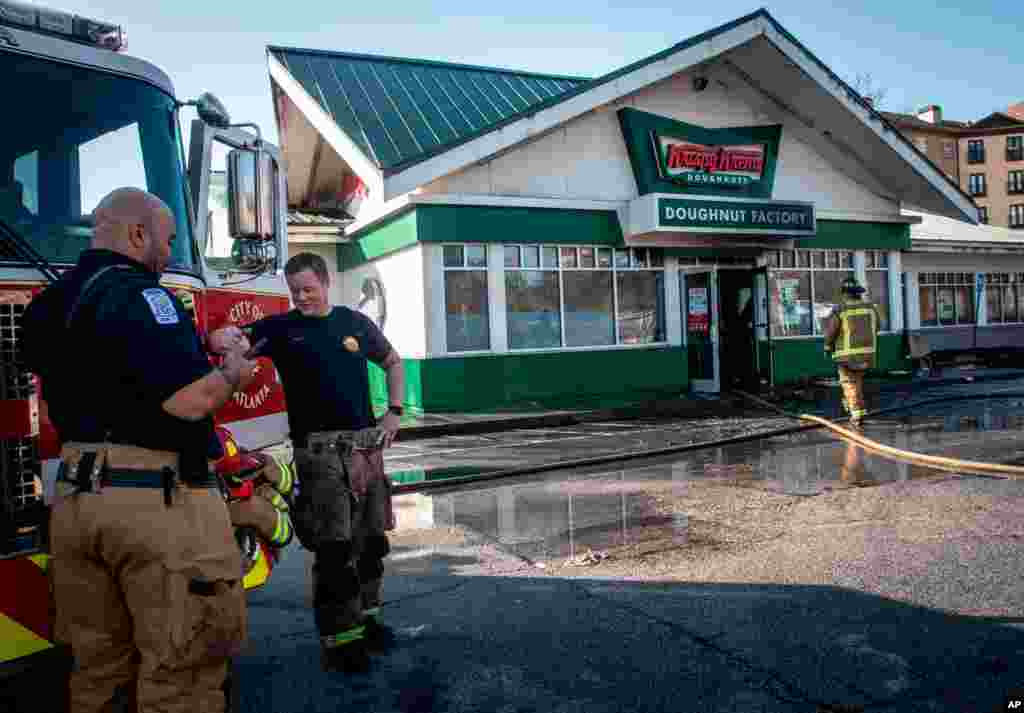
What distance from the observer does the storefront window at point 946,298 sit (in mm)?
22094

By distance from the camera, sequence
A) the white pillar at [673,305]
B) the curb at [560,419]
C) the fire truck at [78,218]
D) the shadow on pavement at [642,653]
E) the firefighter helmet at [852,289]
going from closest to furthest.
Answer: the fire truck at [78,218]
the shadow on pavement at [642,653]
the firefighter helmet at [852,289]
the curb at [560,419]
the white pillar at [673,305]

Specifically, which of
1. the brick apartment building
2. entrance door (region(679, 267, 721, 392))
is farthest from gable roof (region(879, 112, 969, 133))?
entrance door (region(679, 267, 721, 392))

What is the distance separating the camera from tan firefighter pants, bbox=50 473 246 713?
8.05ft

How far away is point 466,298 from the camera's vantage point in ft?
47.5

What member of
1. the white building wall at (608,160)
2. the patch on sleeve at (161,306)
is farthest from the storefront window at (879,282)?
the patch on sleeve at (161,306)

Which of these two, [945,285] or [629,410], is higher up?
[945,285]

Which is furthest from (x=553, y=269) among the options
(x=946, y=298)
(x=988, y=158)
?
(x=988, y=158)

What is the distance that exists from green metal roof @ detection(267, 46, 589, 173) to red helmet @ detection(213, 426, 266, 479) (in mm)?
10433

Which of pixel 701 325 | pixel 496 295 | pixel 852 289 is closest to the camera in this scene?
pixel 852 289

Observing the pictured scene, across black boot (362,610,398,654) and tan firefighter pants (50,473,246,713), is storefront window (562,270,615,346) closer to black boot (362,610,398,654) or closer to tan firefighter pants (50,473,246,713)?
black boot (362,610,398,654)

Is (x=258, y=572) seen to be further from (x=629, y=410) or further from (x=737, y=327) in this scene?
(x=737, y=327)

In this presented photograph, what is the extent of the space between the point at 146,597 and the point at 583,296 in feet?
44.1

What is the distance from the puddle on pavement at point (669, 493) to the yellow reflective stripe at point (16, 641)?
329cm

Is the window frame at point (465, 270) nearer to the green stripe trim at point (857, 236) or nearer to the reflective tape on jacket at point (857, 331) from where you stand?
the reflective tape on jacket at point (857, 331)
